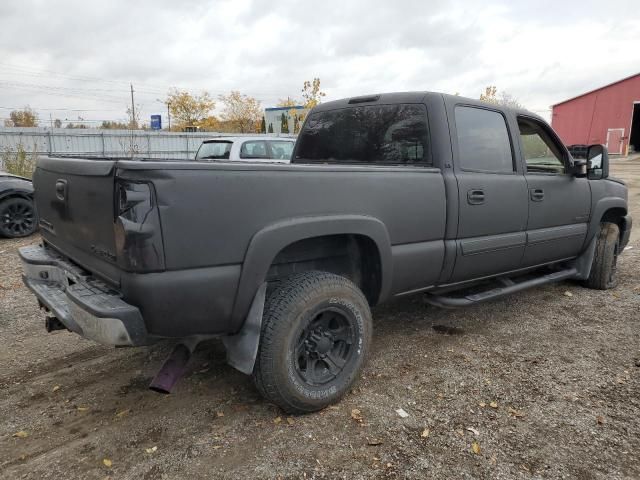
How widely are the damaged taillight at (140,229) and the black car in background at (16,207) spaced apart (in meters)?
6.70

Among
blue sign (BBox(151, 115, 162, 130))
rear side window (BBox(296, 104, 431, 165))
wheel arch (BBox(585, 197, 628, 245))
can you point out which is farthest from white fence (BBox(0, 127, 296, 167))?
wheel arch (BBox(585, 197, 628, 245))

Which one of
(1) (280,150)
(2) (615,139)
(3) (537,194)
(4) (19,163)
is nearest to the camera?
(3) (537,194)

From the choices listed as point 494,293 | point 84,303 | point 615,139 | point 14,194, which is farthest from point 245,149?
point 615,139

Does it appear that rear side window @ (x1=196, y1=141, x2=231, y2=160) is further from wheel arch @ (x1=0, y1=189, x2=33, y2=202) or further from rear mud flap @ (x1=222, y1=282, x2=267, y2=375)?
rear mud flap @ (x1=222, y1=282, x2=267, y2=375)

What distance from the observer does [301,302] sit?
105 inches

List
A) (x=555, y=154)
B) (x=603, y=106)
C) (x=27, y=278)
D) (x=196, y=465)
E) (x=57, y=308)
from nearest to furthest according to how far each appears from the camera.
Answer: (x=196, y=465) < (x=57, y=308) < (x=27, y=278) < (x=555, y=154) < (x=603, y=106)

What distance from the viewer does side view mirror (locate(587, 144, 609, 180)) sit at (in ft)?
15.5

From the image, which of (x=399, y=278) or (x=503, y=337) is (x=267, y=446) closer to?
(x=399, y=278)

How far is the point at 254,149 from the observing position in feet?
33.7

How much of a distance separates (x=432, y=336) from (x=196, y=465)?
2.32m

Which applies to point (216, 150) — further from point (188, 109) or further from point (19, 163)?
point (188, 109)

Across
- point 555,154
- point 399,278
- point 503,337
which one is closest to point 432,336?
point 503,337

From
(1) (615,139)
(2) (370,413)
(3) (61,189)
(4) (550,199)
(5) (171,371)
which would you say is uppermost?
(1) (615,139)

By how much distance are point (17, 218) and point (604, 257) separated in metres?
8.40
